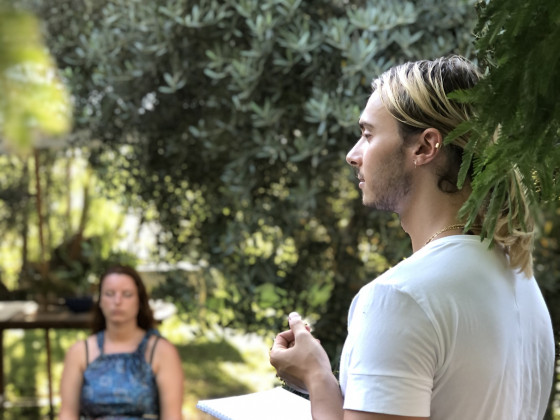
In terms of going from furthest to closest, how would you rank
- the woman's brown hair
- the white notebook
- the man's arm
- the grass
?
the grass, the woman's brown hair, the white notebook, the man's arm

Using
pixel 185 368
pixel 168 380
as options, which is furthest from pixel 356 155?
pixel 185 368

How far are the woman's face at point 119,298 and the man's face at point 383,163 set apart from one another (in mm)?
2675

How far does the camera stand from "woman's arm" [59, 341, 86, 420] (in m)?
3.82

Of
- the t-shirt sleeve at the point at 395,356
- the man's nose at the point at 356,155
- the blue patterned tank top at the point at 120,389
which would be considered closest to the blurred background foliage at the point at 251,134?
the blue patterned tank top at the point at 120,389

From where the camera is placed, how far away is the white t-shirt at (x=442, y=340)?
1.17m

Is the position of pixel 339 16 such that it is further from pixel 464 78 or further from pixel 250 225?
pixel 464 78

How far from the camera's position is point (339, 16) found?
4.18 m

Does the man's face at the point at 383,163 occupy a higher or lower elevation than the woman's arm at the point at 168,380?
higher

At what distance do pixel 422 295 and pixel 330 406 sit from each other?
0.23 meters

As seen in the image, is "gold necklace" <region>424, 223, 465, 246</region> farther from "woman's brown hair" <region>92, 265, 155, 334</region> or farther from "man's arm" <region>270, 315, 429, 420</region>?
"woman's brown hair" <region>92, 265, 155, 334</region>

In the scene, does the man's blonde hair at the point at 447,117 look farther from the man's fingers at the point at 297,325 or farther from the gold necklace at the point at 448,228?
the man's fingers at the point at 297,325

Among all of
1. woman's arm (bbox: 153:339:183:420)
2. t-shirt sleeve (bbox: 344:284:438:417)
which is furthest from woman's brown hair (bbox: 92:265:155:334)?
t-shirt sleeve (bbox: 344:284:438:417)

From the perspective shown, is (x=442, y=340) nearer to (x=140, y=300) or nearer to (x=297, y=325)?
(x=297, y=325)

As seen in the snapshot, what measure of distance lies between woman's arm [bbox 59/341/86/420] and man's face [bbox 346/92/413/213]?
277 centimetres
